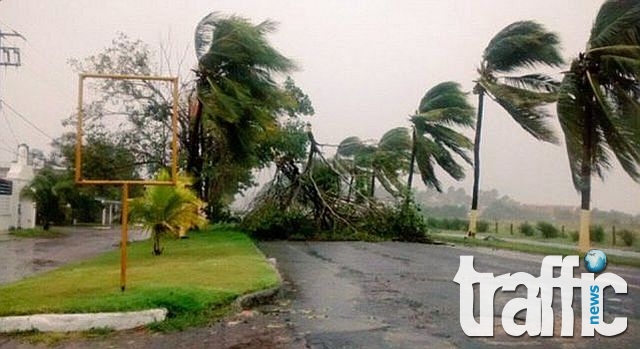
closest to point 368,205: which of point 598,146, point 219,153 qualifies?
point 219,153

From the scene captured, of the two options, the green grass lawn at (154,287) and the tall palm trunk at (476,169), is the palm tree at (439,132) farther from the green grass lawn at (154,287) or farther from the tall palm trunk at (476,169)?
the green grass lawn at (154,287)

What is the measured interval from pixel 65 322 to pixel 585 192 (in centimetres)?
399

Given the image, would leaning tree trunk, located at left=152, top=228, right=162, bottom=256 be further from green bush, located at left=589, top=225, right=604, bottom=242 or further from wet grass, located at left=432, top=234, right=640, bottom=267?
green bush, located at left=589, top=225, right=604, bottom=242

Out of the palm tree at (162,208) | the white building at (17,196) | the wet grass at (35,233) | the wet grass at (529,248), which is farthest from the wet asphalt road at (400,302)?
the white building at (17,196)

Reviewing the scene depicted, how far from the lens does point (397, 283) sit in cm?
492

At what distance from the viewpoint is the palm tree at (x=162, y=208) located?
20.3 ft

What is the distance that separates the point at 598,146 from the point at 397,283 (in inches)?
84.1

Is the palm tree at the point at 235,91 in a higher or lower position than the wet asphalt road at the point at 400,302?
higher

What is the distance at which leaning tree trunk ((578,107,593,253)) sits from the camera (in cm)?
495

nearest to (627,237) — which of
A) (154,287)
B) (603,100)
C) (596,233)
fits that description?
(596,233)

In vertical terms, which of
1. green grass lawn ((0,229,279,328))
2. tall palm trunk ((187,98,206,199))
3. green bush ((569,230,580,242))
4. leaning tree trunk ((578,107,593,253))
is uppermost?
tall palm trunk ((187,98,206,199))

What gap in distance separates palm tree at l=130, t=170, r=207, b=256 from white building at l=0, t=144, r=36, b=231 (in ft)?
28.7

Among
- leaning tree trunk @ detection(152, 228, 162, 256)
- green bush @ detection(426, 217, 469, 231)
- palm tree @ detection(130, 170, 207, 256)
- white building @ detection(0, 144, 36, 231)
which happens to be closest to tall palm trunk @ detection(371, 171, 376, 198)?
green bush @ detection(426, 217, 469, 231)

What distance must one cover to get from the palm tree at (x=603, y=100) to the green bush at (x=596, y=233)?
41 mm
